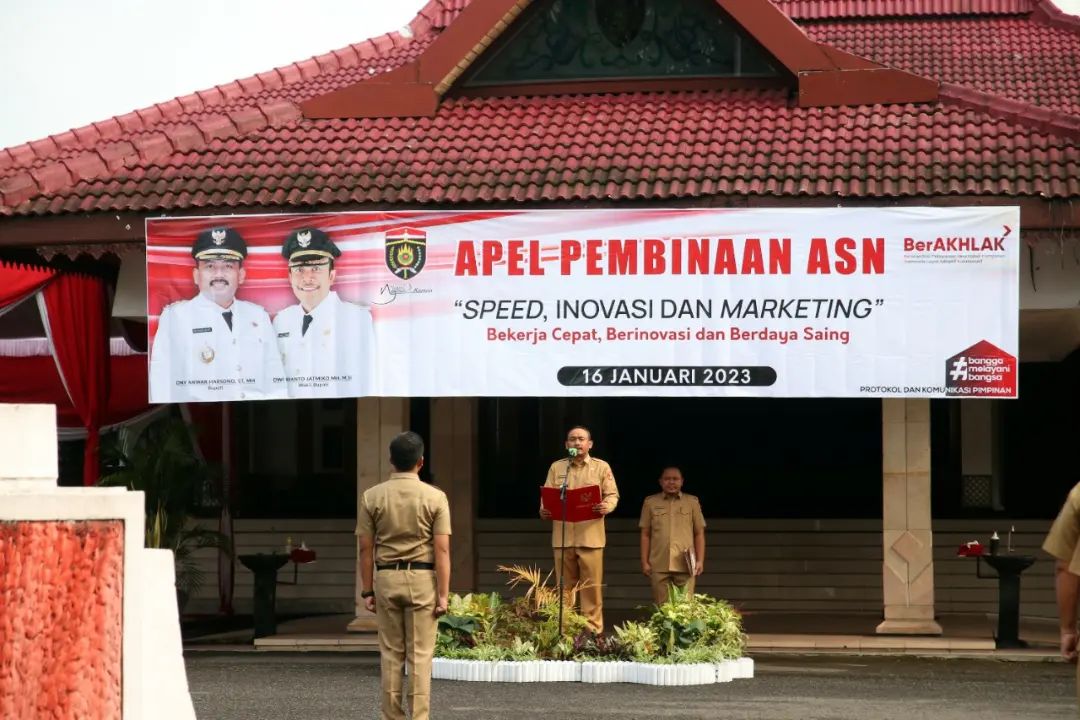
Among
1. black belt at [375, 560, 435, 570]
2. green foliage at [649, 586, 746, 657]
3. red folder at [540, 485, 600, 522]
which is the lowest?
green foliage at [649, 586, 746, 657]

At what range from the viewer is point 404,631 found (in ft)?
30.7

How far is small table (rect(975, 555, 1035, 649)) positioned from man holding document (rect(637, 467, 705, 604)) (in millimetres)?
2755

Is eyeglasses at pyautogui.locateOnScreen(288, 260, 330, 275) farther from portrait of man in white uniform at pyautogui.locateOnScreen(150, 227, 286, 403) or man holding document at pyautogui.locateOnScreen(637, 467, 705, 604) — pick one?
man holding document at pyautogui.locateOnScreen(637, 467, 705, 604)

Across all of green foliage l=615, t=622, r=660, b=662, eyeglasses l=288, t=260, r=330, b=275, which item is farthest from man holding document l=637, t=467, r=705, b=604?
eyeglasses l=288, t=260, r=330, b=275

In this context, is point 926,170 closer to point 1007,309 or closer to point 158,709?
point 1007,309

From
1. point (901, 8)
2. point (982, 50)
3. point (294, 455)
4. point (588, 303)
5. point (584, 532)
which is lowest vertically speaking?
point (584, 532)

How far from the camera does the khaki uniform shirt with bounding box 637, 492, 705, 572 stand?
48.6ft

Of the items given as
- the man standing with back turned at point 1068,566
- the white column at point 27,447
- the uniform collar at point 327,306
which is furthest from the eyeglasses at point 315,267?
the man standing with back turned at point 1068,566

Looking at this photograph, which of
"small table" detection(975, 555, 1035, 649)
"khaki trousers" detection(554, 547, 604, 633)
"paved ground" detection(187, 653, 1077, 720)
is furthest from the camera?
"small table" detection(975, 555, 1035, 649)

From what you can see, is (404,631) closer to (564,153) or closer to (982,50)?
(564,153)

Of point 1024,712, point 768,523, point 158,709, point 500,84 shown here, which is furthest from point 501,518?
point 158,709

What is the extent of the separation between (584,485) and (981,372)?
363 centimetres

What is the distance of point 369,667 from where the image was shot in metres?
13.6

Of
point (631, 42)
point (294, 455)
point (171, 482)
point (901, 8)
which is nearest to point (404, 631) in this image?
point (171, 482)
